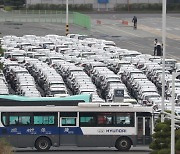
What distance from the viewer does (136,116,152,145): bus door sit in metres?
45.8

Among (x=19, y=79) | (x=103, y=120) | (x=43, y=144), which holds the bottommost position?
(x=43, y=144)

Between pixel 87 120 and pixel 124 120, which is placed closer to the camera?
pixel 87 120

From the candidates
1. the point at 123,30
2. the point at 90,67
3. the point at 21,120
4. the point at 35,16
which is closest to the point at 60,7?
the point at 35,16

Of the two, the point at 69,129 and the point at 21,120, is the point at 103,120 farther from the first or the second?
the point at 21,120

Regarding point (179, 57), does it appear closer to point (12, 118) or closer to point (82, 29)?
Result: point (82, 29)

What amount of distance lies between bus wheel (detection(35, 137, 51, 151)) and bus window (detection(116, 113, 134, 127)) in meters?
3.33

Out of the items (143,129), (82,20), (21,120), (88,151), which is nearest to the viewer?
(21,120)

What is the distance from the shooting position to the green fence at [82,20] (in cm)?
10678

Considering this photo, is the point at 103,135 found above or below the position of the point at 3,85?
below

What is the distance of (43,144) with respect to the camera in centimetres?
4569

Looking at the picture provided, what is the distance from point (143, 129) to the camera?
A: 45.9 m

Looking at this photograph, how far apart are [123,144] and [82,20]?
2543 inches

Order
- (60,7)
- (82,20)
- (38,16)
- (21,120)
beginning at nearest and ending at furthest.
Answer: (21,120) < (82,20) < (38,16) < (60,7)

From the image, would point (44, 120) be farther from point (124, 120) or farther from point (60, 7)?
point (60, 7)
